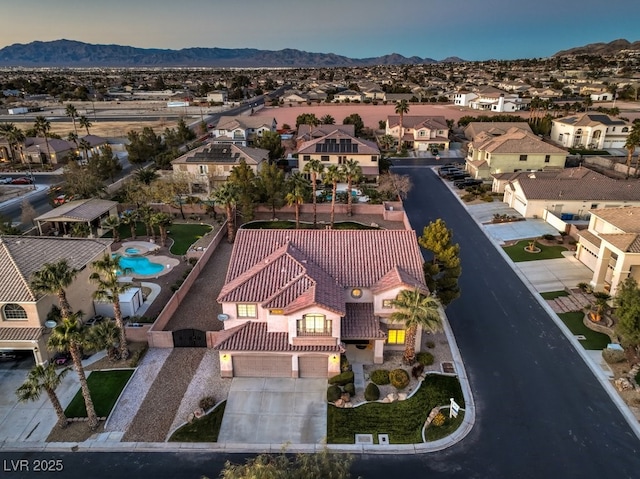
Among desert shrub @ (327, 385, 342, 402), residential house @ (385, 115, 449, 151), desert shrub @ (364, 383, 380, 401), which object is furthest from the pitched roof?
residential house @ (385, 115, 449, 151)

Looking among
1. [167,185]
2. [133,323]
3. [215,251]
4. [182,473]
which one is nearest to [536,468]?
[182,473]

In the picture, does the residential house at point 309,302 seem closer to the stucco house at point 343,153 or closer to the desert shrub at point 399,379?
the desert shrub at point 399,379

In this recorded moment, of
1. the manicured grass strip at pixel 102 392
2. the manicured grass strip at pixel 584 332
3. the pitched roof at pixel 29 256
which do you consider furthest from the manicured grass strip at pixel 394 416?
the pitched roof at pixel 29 256

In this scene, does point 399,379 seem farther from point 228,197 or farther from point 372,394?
point 228,197

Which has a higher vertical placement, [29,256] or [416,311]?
[29,256]

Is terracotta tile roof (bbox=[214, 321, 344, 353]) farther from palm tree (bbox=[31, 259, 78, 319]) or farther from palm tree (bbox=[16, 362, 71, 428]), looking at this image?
palm tree (bbox=[31, 259, 78, 319])

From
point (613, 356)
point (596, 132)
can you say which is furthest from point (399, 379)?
point (596, 132)

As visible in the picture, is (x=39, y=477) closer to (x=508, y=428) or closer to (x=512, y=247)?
(x=508, y=428)
